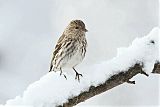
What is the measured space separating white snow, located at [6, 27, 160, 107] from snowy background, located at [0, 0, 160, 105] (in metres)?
2.51

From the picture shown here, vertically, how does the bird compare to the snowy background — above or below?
below

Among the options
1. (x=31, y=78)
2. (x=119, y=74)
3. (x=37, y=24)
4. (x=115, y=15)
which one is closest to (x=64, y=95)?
(x=119, y=74)

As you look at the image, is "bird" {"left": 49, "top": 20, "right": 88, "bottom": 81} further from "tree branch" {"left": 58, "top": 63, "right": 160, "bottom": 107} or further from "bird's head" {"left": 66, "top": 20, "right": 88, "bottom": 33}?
"tree branch" {"left": 58, "top": 63, "right": 160, "bottom": 107}

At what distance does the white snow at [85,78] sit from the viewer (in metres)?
2.98

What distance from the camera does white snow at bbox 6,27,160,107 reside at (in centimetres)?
298

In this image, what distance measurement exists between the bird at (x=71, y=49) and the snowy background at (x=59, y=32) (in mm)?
1065

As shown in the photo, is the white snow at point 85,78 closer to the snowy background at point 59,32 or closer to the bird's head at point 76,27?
the bird's head at point 76,27

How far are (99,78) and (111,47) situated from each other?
3405 millimetres

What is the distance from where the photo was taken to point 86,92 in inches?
121

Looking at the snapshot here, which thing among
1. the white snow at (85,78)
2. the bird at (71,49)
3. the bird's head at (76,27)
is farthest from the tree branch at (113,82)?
the bird's head at (76,27)

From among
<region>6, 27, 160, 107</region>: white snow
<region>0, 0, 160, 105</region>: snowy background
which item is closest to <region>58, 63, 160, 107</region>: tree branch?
<region>6, 27, 160, 107</region>: white snow

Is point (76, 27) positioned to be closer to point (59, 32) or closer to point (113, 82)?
point (113, 82)

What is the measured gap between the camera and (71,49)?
464cm

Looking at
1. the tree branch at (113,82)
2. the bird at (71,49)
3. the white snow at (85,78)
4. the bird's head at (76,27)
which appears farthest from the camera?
the bird's head at (76,27)
